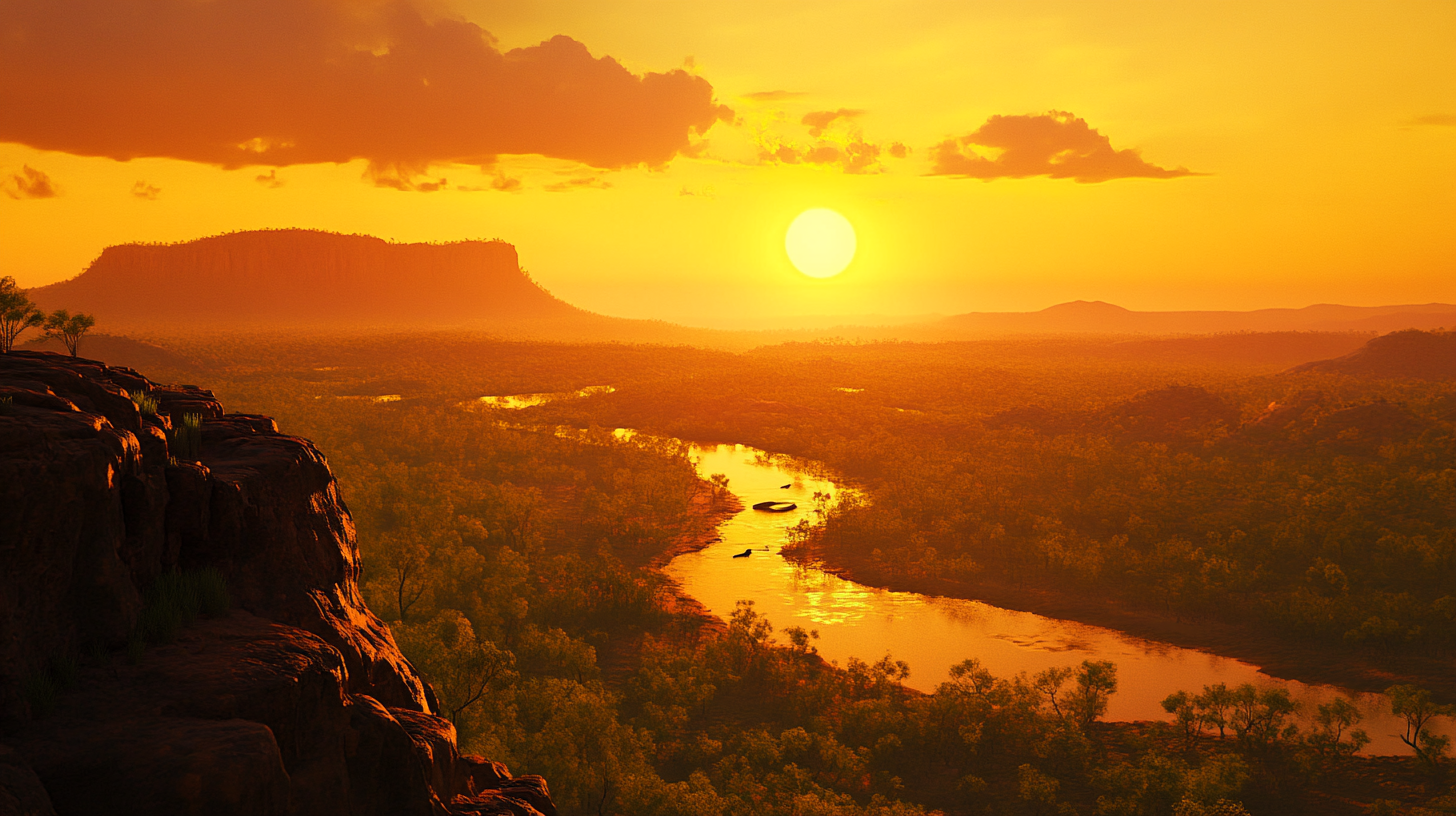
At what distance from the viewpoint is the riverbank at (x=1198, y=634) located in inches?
1558

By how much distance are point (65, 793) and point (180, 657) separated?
8.22 feet

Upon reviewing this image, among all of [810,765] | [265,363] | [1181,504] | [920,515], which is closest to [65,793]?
[810,765]

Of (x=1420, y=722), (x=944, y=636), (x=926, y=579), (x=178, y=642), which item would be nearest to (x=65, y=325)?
(x=178, y=642)

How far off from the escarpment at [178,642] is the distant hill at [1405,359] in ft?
581

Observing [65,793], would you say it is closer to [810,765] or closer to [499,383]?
[810,765]

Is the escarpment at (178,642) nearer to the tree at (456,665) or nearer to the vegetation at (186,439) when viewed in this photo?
the vegetation at (186,439)

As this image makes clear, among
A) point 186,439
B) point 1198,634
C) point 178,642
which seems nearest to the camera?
point 178,642

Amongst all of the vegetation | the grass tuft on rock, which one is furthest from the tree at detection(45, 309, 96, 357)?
the grass tuft on rock

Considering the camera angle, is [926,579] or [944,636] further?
[926,579]

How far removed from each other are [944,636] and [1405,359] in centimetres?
15635

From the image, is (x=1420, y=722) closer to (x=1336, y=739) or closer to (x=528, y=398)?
(x=1336, y=739)

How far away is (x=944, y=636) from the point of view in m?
45.6

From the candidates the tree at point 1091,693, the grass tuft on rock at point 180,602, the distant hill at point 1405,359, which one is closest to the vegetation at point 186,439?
the grass tuft on rock at point 180,602

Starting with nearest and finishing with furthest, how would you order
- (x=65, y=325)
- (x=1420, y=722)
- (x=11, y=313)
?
(x=11, y=313)
(x=65, y=325)
(x=1420, y=722)
